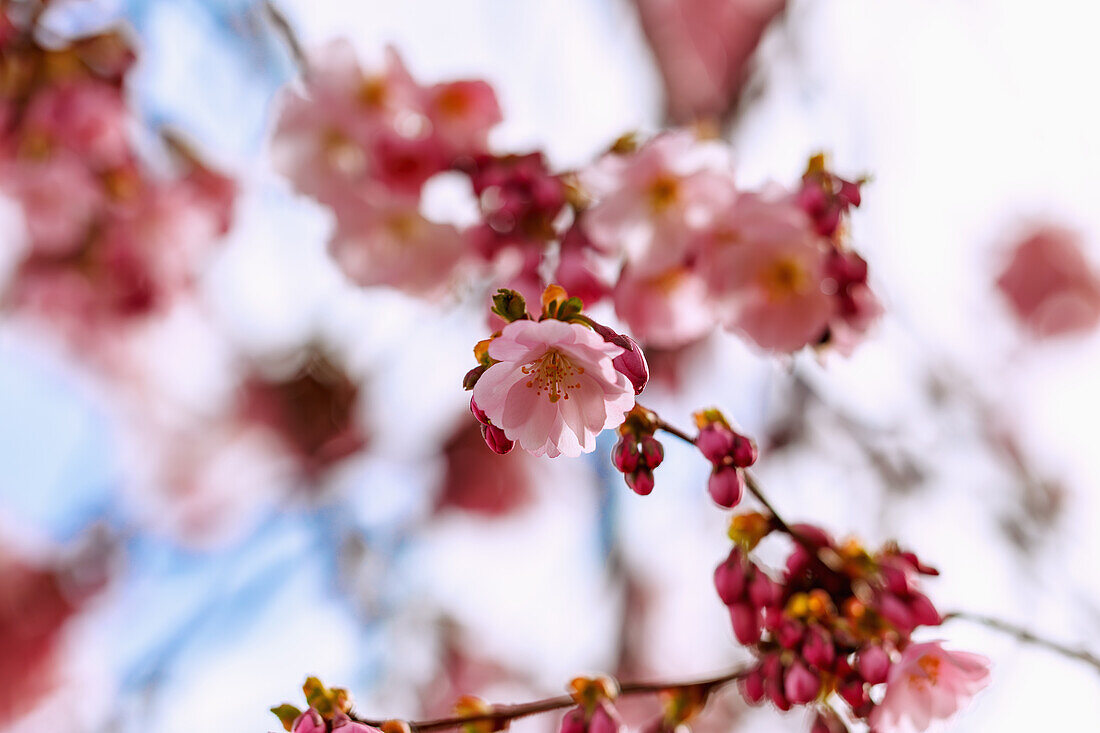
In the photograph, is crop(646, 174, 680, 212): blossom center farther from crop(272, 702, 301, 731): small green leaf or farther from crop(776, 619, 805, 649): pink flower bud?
crop(272, 702, 301, 731): small green leaf

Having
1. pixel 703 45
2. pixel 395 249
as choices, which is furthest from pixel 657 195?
pixel 703 45

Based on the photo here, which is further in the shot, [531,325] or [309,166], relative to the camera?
[309,166]

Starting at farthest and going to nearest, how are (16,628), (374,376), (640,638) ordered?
(16,628)
(640,638)
(374,376)

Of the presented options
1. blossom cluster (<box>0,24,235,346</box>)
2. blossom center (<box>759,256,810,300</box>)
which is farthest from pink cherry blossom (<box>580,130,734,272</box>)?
blossom cluster (<box>0,24,235,346</box>)

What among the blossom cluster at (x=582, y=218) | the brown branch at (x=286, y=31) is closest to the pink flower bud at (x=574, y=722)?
the blossom cluster at (x=582, y=218)

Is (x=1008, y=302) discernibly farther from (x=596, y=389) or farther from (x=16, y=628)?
(x=16, y=628)

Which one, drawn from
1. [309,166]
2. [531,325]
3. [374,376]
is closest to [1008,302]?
[374,376]

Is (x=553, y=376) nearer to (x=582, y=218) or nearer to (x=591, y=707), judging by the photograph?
(x=591, y=707)
